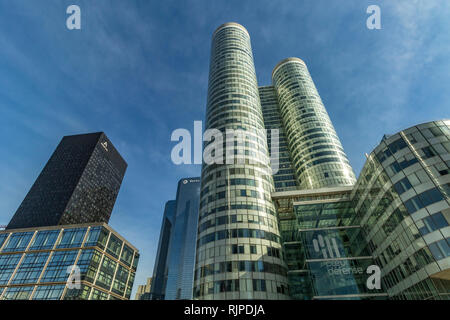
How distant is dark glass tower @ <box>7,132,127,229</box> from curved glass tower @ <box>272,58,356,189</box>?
393 ft

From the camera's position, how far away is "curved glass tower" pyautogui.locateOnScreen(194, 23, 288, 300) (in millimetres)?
44250

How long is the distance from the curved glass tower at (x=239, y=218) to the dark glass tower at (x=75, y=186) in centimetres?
10498

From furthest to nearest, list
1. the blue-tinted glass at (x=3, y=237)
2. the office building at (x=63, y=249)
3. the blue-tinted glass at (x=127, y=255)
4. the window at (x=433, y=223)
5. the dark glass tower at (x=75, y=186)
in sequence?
the dark glass tower at (x=75, y=186), the blue-tinted glass at (x=127, y=255), the blue-tinted glass at (x=3, y=237), the office building at (x=63, y=249), the window at (x=433, y=223)

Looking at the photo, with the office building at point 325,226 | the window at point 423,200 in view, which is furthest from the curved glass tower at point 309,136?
the window at point 423,200

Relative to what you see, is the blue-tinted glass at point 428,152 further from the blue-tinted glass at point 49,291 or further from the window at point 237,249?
the blue-tinted glass at point 49,291

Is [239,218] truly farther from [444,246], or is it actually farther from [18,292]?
[18,292]

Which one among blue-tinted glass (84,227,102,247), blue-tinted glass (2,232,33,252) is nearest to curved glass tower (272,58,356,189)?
blue-tinted glass (84,227,102,247)

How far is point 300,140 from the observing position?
10169cm

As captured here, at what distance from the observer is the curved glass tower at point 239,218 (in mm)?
44250

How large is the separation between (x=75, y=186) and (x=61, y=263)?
220 ft

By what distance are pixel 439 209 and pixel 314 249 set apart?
20.3 metres

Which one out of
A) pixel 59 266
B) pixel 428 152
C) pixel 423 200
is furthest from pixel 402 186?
pixel 59 266

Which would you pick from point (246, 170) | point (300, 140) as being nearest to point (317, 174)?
point (300, 140)
